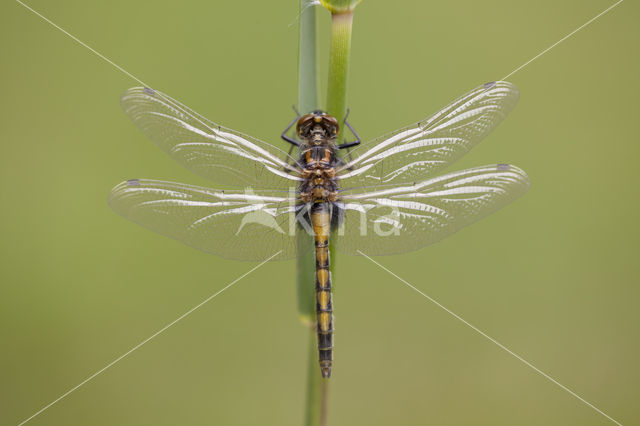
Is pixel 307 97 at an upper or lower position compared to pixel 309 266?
upper

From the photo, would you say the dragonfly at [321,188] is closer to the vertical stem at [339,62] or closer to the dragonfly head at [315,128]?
the dragonfly head at [315,128]

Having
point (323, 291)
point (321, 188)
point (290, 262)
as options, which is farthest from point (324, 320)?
point (290, 262)

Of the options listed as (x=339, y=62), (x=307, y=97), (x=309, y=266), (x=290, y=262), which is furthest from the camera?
(x=290, y=262)

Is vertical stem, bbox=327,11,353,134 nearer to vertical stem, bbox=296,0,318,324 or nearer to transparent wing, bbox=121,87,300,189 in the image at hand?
vertical stem, bbox=296,0,318,324

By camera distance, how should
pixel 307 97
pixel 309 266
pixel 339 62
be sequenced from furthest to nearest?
pixel 309 266, pixel 307 97, pixel 339 62

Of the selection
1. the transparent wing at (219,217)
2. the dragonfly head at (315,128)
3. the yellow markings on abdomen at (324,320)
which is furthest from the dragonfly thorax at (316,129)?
the yellow markings on abdomen at (324,320)

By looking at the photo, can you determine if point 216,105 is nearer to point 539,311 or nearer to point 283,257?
point 283,257

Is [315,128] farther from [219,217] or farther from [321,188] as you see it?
[219,217]
